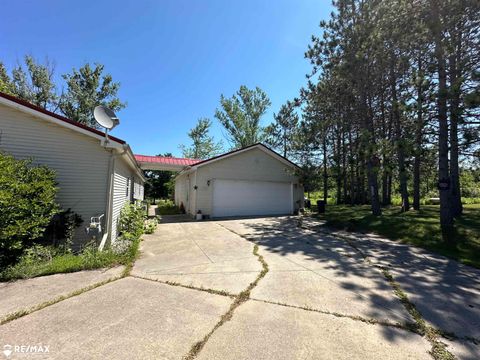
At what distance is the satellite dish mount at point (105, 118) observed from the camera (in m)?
6.05

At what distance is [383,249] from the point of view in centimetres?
665

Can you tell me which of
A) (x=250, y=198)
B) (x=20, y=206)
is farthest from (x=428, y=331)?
(x=250, y=198)

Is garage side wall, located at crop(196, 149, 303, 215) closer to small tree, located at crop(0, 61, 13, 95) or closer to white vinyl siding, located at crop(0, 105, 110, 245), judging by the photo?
white vinyl siding, located at crop(0, 105, 110, 245)

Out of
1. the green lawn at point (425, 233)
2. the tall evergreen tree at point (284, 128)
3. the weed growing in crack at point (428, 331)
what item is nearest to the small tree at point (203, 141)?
the tall evergreen tree at point (284, 128)

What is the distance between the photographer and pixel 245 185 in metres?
14.1

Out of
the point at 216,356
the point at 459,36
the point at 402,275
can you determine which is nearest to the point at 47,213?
the point at 216,356

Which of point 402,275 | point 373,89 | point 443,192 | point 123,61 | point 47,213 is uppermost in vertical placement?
point 123,61

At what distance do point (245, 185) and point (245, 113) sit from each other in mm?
15742

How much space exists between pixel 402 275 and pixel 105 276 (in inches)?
230

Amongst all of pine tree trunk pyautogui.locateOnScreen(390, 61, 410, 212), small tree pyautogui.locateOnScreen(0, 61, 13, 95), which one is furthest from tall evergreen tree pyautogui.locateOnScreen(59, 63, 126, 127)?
pine tree trunk pyautogui.locateOnScreen(390, 61, 410, 212)

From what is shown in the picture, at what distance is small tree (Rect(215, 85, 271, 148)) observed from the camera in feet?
89.6

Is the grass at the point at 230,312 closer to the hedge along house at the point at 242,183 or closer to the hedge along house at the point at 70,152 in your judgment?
the hedge along house at the point at 70,152

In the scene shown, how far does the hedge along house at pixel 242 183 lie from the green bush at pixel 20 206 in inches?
315

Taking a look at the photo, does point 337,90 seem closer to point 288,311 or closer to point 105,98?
point 288,311
